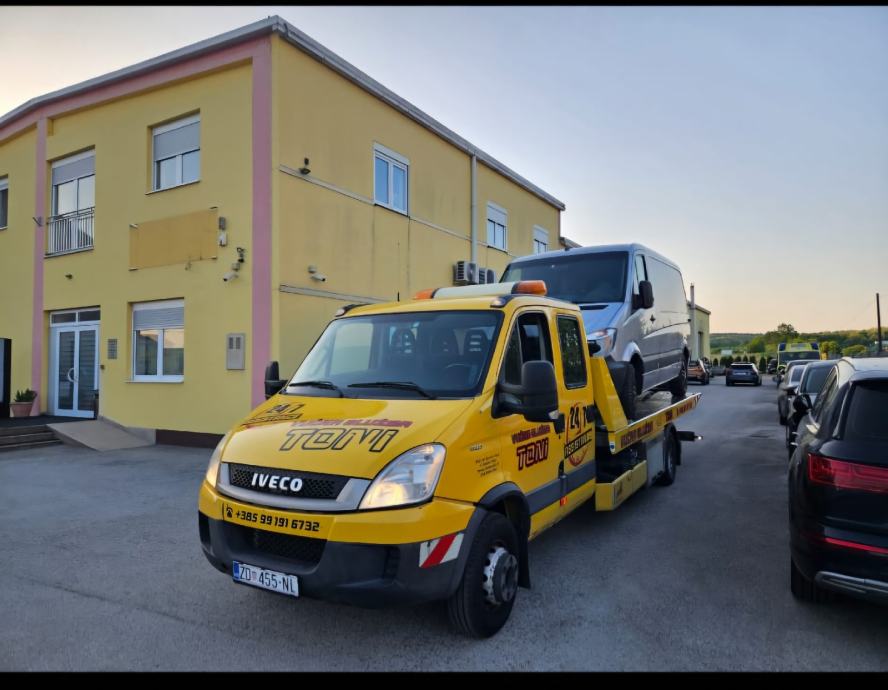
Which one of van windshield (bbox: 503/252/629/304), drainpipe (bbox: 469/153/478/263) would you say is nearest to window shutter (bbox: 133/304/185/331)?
van windshield (bbox: 503/252/629/304)

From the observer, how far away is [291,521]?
3.22m

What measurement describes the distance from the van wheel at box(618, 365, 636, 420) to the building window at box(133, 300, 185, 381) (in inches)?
366

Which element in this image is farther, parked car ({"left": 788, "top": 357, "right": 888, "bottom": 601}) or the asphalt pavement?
the asphalt pavement

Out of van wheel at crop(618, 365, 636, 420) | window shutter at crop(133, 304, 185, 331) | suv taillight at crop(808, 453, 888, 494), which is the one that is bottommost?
suv taillight at crop(808, 453, 888, 494)

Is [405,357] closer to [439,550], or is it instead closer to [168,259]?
[439,550]

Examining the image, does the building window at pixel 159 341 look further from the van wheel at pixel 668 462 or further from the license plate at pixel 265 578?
the license plate at pixel 265 578

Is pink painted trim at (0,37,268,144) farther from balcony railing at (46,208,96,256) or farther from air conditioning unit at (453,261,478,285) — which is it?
air conditioning unit at (453,261,478,285)

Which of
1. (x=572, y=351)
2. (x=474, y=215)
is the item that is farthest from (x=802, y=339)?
(x=572, y=351)

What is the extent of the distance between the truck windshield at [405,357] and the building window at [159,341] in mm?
8657

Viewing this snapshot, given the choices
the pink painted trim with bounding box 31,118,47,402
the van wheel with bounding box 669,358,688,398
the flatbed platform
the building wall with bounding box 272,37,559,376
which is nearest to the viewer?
the flatbed platform

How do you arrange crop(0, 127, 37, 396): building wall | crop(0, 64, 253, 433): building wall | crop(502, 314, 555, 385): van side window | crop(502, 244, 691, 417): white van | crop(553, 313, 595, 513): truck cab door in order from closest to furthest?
crop(502, 314, 555, 385): van side window, crop(553, 313, 595, 513): truck cab door, crop(502, 244, 691, 417): white van, crop(0, 64, 253, 433): building wall, crop(0, 127, 37, 396): building wall

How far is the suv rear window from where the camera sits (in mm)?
3359

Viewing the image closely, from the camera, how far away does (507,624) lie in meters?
3.71

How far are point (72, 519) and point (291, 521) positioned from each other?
15.5ft
